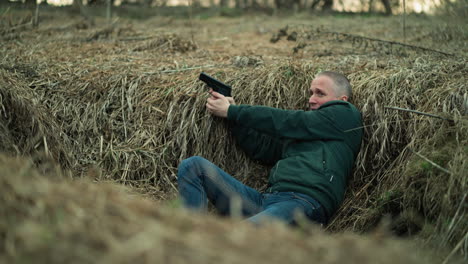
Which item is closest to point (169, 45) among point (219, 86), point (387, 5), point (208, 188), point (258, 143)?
point (219, 86)

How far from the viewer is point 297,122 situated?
3.01 metres

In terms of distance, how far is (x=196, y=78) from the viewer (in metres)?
3.73

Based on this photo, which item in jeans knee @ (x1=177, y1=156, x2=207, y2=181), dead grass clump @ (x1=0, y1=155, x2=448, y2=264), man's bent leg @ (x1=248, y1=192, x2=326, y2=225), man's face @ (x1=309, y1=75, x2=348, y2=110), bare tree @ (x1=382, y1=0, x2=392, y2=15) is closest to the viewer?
dead grass clump @ (x1=0, y1=155, x2=448, y2=264)

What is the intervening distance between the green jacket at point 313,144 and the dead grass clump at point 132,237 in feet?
4.58

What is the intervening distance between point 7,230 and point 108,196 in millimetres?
338

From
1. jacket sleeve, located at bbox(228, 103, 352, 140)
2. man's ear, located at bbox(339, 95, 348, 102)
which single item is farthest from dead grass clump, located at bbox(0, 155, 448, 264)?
man's ear, located at bbox(339, 95, 348, 102)

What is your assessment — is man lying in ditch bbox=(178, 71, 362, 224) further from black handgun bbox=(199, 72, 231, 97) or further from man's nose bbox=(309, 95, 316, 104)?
black handgun bbox=(199, 72, 231, 97)

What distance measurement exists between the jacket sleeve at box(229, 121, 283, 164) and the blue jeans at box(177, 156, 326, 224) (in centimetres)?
44

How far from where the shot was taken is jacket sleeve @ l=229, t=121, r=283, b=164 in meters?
3.30

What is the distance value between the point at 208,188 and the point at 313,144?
2.67 feet

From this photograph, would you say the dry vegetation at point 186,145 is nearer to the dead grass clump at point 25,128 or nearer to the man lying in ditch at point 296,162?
the dead grass clump at point 25,128

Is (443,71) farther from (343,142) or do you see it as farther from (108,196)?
(108,196)

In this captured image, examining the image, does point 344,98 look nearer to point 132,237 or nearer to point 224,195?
→ point 224,195

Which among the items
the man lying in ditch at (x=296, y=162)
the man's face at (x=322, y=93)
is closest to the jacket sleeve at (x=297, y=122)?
the man lying in ditch at (x=296, y=162)
